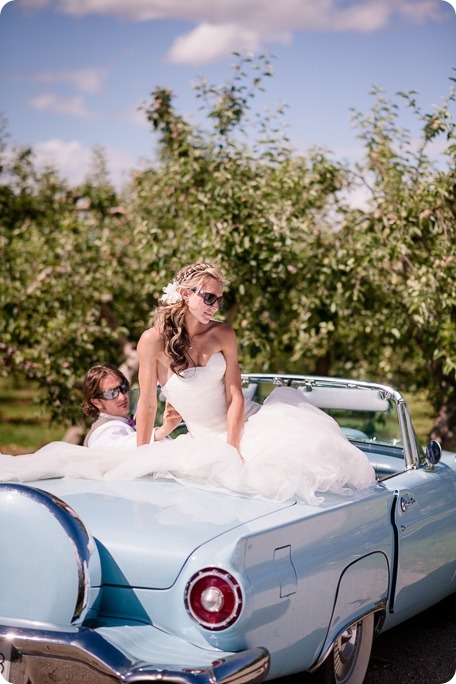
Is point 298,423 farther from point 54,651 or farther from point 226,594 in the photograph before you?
point 54,651

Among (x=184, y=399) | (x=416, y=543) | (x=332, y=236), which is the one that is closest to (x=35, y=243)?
(x=332, y=236)

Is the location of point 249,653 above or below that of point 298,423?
below

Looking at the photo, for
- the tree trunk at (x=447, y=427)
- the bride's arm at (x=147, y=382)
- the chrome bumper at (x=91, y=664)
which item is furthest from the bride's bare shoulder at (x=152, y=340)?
the tree trunk at (x=447, y=427)

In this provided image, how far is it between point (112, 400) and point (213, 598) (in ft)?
6.94

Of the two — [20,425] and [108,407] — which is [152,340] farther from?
[20,425]

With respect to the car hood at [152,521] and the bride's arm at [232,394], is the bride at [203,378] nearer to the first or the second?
the bride's arm at [232,394]

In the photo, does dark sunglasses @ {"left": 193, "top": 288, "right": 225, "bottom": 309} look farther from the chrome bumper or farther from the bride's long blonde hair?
the chrome bumper

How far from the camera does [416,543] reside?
12.8 ft

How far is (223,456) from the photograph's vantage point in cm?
363

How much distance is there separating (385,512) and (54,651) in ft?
5.06

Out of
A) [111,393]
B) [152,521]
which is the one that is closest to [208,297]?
[111,393]

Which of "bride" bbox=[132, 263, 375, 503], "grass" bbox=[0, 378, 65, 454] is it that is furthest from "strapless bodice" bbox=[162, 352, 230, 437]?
"grass" bbox=[0, 378, 65, 454]

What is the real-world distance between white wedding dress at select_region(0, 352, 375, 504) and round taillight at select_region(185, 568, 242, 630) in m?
0.62

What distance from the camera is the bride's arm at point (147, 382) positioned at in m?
4.25
